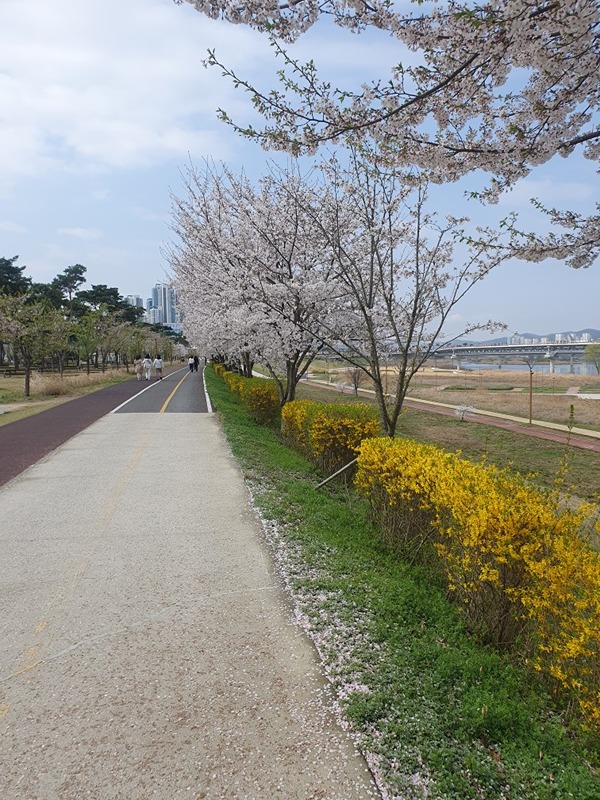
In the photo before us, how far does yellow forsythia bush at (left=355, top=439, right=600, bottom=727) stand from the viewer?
2.98 m

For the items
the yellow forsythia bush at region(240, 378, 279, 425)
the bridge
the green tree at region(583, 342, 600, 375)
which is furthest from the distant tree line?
the green tree at region(583, 342, 600, 375)

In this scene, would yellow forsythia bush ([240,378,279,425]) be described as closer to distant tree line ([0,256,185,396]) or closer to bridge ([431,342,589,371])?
distant tree line ([0,256,185,396])

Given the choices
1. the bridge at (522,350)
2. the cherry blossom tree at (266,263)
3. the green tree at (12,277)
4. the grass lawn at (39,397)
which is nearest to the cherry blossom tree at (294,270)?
the cherry blossom tree at (266,263)

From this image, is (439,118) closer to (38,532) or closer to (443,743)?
(443,743)

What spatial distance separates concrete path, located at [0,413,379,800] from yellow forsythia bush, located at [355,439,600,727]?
128 cm

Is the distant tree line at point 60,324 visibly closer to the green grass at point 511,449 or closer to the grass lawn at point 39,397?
the grass lawn at point 39,397

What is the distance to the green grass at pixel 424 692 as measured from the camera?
8.57 feet

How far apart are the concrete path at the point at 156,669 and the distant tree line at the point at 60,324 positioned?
23.5m

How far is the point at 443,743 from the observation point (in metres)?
2.81

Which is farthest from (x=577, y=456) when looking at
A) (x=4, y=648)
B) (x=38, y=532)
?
(x=4, y=648)

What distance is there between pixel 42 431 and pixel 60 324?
2059 cm

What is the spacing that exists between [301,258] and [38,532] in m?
9.25

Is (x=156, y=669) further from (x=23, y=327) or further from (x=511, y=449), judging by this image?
(x=23, y=327)

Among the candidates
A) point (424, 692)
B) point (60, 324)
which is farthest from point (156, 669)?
point (60, 324)
